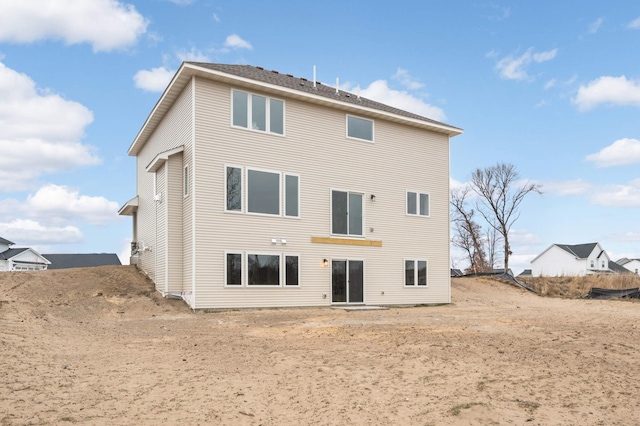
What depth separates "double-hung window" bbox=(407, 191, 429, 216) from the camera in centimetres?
1953

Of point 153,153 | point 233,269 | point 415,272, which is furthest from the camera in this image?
point 153,153

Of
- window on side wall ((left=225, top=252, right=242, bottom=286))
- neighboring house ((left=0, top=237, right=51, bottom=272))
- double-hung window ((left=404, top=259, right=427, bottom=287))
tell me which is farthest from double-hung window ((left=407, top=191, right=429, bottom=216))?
neighboring house ((left=0, top=237, right=51, bottom=272))

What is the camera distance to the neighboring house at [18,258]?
140ft

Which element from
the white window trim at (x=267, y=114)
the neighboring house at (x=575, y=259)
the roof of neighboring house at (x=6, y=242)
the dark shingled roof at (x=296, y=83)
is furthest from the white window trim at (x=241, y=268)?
the neighboring house at (x=575, y=259)

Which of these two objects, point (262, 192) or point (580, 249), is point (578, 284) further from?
point (580, 249)

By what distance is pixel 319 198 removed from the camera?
56.7 feet

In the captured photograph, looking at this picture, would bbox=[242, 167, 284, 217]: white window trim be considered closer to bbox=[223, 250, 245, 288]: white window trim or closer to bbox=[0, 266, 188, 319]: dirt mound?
bbox=[223, 250, 245, 288]: white window trim

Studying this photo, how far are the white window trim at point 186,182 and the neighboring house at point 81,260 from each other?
29436mm

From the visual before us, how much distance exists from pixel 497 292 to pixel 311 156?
12.9 m

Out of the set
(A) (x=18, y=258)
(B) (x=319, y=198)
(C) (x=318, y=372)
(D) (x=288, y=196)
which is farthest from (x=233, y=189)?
(A) (x=18, y=258)

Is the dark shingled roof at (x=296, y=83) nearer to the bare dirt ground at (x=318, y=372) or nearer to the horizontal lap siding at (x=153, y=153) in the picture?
the horizontal lap siding at (x=153, y=153)

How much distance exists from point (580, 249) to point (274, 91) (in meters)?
53.9

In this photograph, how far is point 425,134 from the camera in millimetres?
20203

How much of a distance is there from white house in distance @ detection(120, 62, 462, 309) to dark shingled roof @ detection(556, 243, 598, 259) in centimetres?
4516
